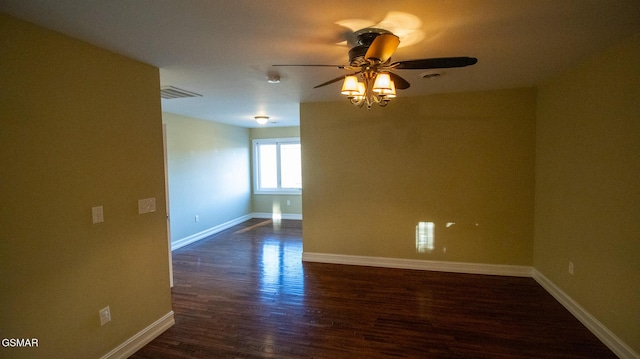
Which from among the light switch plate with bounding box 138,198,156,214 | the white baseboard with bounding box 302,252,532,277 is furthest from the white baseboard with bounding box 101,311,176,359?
the white baseboard with bounding box 302,252,532,277

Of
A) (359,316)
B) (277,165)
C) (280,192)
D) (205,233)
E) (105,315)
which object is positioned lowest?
(359,316)

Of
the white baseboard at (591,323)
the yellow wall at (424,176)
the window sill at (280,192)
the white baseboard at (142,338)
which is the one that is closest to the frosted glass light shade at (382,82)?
the yellow wall at (424,176)

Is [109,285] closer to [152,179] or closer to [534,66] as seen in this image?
[152,179]

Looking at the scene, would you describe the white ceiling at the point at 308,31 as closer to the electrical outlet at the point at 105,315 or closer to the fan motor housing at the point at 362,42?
the fan motor housing at the point at 362,42

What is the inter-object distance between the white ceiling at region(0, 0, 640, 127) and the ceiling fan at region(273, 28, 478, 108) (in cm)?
15

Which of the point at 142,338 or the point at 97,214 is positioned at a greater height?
Result: the point at 97,214

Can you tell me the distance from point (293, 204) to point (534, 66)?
5.63m

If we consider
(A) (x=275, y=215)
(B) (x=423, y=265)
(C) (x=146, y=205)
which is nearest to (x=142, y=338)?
(C) (x=146, y=205)

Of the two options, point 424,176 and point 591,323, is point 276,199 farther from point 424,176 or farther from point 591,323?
point 591,323

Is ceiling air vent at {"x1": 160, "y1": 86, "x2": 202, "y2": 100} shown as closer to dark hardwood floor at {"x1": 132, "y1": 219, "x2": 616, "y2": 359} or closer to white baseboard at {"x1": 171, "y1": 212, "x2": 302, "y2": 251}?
dark hardwood floor at {"x1": 132, "y1": 219, "x2": 616, "y2": 359}

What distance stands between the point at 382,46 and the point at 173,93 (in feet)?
9.01

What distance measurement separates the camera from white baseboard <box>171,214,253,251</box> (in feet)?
16.6

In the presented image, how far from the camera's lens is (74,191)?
1.90 m

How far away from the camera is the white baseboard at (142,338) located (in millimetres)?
2184
